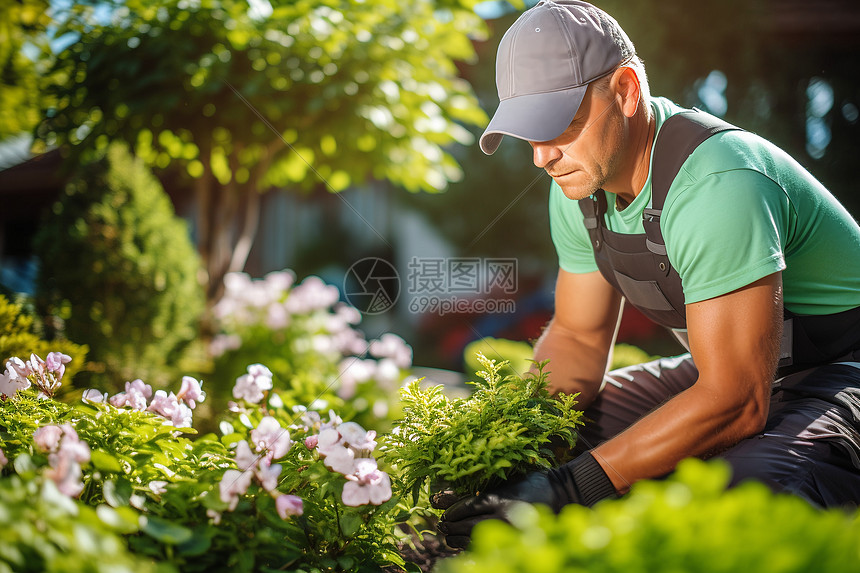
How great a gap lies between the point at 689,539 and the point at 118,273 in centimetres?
340

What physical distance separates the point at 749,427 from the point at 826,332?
1.48 feet

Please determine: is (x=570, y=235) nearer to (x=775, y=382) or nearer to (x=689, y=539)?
(x=775, y=382)

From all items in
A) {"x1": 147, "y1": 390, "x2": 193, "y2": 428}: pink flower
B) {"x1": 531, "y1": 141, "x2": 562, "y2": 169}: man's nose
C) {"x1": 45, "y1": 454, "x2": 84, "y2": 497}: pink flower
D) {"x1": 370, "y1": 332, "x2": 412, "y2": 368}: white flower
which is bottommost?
{"x1": 370, "y1": 332, "x2": 412, "y2": 368}: white flower

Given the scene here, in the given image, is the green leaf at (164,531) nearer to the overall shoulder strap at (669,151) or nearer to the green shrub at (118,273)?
the overall shoulder strap at (669,151)

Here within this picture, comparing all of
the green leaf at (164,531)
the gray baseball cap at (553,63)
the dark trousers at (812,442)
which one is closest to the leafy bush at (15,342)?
the green leaf at (164,531)

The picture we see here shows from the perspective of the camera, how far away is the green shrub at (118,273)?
10.5 ft

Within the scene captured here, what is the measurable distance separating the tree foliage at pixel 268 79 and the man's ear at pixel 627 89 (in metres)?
2.00

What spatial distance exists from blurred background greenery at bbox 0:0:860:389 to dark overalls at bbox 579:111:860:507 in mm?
1148

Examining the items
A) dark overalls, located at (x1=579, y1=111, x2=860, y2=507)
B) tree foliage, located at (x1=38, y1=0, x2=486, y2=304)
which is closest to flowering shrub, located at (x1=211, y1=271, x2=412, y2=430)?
tree foliage, located at (x1=38, y1=0, x2=486, y2=304)

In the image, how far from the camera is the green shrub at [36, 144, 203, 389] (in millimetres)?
3215

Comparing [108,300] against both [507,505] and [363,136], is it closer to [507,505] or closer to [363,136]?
[363,136]

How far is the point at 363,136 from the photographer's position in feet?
12.3

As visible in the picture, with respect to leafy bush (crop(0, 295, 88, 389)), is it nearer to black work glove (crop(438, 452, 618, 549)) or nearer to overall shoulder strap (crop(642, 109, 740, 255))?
black work glove (crop(438, 452, 618, 549))

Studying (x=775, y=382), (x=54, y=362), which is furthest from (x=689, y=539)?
(x=54, y=362)
